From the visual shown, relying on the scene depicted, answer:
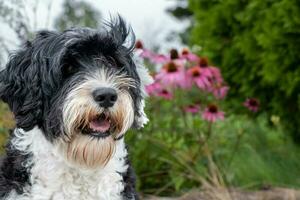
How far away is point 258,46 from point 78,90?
470cm

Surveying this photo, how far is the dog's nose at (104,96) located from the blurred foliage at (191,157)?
112 inches

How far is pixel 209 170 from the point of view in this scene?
707 cm

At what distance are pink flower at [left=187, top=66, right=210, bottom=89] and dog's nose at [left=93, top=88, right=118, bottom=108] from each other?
2951 millimetres

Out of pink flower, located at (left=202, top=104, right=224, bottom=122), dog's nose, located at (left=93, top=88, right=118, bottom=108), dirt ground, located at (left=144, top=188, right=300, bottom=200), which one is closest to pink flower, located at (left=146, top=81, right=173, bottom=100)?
pink flower, located at (left=202, top=104, right=224, bottom=122)

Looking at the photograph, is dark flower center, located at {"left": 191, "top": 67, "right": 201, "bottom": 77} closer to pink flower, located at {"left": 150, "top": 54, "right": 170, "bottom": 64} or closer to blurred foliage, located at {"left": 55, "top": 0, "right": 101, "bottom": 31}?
pink flower, located at {"left": 150, "top": 54, "right": 170, "bottom": 64}

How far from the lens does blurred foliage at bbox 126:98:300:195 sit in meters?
7.12

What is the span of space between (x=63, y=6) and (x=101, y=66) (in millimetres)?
4050

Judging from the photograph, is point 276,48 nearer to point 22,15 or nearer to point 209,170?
point 209,170

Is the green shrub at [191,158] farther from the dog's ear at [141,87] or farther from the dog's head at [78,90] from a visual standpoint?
the dog's head at [78,90]

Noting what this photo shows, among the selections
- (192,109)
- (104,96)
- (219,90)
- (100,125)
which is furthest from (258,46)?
(104,96)

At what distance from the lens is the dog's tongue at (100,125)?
13.1ft

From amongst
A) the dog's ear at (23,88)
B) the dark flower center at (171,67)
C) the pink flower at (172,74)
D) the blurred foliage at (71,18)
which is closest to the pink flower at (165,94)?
the pink flower at (172,74)

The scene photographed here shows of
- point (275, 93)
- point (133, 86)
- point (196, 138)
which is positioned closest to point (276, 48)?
point (275, 93)

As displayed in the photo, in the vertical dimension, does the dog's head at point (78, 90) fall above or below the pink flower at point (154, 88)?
above
